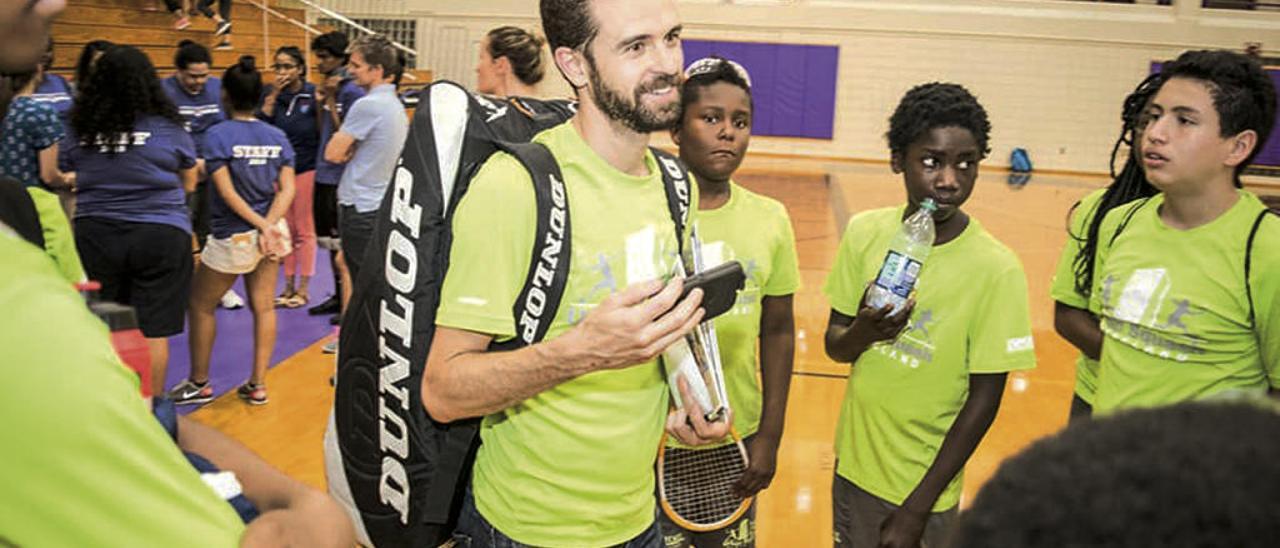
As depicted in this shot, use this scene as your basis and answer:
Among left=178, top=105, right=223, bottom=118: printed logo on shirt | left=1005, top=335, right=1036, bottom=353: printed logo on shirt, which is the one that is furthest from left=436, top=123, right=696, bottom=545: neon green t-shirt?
left=178, top=105, right=223, bottom=118: printed logo on shirt

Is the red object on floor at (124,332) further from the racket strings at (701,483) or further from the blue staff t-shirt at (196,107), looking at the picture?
the blue staff t-shirt at (196,107)

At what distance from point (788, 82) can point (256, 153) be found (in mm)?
15760

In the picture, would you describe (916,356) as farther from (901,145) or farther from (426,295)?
(426,295)

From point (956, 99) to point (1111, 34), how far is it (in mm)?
19480

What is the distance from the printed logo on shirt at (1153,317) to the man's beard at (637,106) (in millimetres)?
1440

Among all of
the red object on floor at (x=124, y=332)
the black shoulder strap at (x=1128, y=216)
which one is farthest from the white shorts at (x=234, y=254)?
the red object on floor at (x=124, y=332)

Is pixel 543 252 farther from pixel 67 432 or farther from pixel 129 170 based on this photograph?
pixel 129 170

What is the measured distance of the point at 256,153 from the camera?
5.86 m

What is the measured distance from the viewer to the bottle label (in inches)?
104

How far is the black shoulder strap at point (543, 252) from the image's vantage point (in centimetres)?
191

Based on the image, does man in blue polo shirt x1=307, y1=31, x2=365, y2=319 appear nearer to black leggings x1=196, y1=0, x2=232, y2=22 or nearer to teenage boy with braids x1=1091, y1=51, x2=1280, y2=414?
teenage boy with braids x1=1091, y1=51, x2=1280, y2=414

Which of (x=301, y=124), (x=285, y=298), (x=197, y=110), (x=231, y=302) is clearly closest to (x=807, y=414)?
(x=285, y=298)

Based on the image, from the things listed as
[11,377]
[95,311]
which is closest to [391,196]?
[95,311]

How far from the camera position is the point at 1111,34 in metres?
19.8
